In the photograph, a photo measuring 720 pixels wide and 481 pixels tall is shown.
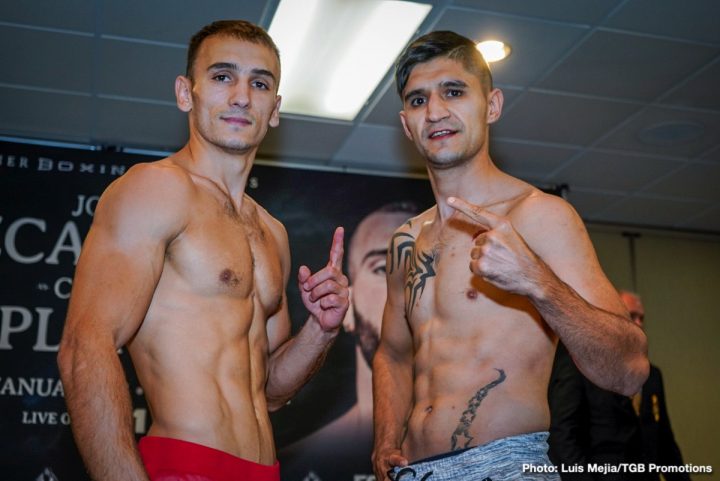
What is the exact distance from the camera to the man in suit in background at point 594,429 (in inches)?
153

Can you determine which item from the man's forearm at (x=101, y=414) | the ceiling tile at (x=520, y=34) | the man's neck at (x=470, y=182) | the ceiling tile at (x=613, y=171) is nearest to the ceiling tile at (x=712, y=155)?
the ceiling tile at (x=613, y=171)

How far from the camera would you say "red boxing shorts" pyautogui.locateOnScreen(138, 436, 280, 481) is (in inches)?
72.8

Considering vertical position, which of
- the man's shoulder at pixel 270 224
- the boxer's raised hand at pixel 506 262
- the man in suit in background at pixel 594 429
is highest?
the man's shoulder at pixel 270 224

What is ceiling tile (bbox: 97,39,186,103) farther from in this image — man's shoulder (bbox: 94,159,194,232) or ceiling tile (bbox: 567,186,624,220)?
ceiling tile (bbox: 567,186,624,220)

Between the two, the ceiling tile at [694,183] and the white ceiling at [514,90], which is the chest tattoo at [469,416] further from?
the ceiling tile at [694,183]

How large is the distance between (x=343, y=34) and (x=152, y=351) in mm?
2184

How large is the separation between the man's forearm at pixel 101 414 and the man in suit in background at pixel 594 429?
2.56 m

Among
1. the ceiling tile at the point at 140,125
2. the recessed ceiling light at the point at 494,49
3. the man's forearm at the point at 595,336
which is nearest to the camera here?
the man's forearm at the point at 595,336

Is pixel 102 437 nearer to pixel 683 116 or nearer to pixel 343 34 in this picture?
pixel 343 34

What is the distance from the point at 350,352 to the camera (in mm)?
4605

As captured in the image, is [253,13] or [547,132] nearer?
[253,13]

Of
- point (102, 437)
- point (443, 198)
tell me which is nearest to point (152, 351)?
point (102, 437)

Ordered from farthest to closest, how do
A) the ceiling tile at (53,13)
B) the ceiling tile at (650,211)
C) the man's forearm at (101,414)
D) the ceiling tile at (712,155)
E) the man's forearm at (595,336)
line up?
the ceiling tile at (650,211) → the ceiling tile at (712,155) → the ceiling tile at (53,13) → the man's forearm at (595,336) → the man's forearm at (101,414)

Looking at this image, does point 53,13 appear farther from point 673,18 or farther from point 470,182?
point 673,18
